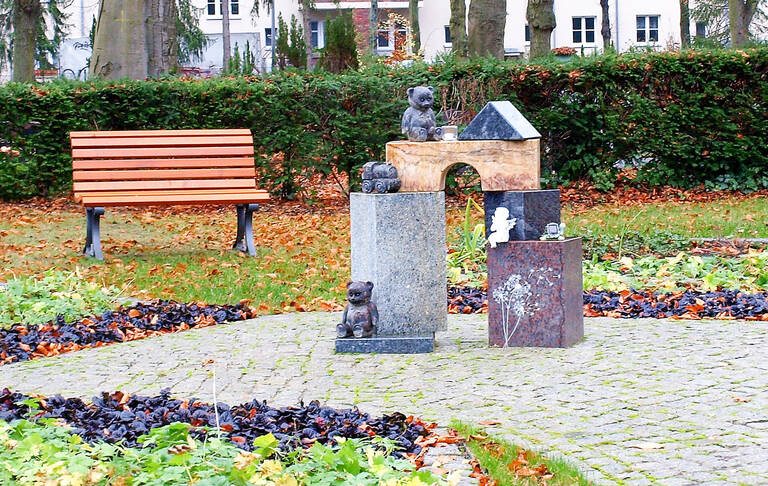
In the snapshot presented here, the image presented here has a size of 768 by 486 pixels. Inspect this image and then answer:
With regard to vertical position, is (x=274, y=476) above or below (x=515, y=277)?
below

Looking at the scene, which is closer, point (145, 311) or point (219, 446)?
point (219, 446)

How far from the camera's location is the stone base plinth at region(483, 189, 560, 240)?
250 inches

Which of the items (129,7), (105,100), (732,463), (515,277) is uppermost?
(129,7)

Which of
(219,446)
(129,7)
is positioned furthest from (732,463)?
(129,7)

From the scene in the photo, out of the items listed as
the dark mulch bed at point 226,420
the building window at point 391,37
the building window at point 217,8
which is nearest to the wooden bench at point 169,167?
the dark mulch bed at point 226,420

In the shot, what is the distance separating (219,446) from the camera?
3.87 metres

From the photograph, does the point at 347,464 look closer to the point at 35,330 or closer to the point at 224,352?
the point at 224,352

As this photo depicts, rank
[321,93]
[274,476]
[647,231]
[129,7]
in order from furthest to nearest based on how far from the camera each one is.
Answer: [129,7] → [321,93] → [647,231] → [274,476]

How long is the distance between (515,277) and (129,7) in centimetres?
1210

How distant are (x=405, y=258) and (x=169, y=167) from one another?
5546 millimetres

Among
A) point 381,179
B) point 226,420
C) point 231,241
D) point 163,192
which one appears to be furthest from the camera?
point 231,241

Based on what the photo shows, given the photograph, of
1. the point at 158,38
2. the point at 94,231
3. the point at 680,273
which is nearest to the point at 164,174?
the point at 94,231

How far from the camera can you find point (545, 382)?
548cm

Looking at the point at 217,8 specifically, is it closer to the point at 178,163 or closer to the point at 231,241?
the point at 231,241
